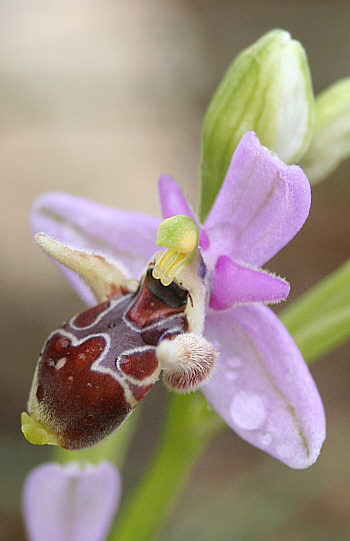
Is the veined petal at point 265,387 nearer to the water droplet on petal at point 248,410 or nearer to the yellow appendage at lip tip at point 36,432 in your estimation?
the water droplet on petal at point 248,410

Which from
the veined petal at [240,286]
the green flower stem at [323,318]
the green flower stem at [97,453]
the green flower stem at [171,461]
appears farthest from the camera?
the green flower stem at [97,453]

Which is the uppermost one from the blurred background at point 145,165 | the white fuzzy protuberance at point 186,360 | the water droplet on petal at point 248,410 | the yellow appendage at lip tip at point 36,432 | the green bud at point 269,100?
the green bud at point 269,100

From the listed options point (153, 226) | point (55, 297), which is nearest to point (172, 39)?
point (55, 297)

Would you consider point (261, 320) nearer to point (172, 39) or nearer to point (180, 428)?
point (180, 428)

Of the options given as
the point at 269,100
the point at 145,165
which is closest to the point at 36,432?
the point at 269,100

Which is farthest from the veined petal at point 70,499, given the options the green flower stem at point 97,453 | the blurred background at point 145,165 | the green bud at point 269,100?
the blurred background at point 145,165

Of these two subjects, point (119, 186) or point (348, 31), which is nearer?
point (119, 186)
